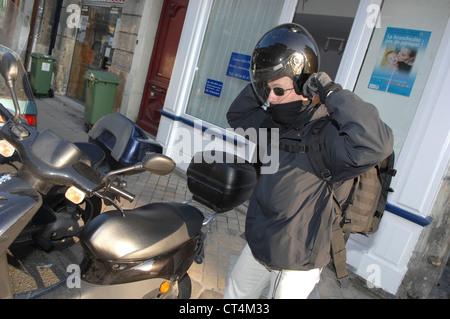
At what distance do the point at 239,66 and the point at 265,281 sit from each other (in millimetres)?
3951

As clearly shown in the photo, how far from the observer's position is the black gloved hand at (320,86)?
150 cm

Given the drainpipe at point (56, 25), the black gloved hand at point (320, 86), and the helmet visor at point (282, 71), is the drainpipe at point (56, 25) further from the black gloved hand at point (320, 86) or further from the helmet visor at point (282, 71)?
the black gloved hand at point (320, 86)

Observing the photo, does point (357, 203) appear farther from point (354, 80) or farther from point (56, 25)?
point (56, 25)

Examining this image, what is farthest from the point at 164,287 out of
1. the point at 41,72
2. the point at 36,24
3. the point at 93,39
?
the point at 36,24

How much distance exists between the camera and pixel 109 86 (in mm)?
7043

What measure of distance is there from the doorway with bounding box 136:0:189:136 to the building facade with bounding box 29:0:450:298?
2 cm

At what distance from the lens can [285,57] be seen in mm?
1718

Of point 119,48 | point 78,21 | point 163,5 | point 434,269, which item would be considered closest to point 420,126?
point 434,269

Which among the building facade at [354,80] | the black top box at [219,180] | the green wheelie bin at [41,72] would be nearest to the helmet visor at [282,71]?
the black top box at [219,180]

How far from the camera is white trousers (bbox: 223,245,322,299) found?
1.71 metres

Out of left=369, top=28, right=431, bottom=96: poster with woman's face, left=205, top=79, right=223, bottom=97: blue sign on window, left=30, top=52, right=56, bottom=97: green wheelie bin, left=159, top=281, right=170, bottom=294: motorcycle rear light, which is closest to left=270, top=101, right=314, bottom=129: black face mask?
left=159, top=281, right=170, bottom=294: motorcycle rear light

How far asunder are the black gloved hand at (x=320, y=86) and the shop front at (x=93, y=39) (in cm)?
751

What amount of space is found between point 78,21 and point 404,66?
934cm

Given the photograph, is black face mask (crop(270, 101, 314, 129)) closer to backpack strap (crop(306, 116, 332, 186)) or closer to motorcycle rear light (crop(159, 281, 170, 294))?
backpack strap (crop(306, 116, 332, 186))
